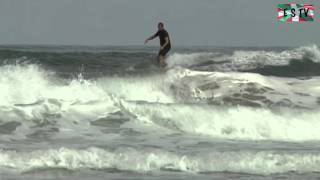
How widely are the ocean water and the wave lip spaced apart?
0.01 meters

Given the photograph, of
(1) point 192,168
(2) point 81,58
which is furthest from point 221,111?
(2) point 81,58

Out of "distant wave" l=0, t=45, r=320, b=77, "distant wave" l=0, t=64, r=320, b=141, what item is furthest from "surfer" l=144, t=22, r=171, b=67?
"distant wave" l=0, t=45, r=320, b=77

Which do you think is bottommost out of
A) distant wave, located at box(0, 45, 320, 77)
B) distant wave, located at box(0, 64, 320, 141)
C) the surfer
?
distant wave, located at box(0, 64, 320, 141)

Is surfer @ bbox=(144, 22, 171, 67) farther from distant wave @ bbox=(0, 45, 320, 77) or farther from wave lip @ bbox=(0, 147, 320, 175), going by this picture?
wave lip @ bbox=(0, 147, 320, 175)

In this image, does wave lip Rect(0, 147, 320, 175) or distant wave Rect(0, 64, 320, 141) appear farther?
distant wave Rect(0, 64, 320, 141)

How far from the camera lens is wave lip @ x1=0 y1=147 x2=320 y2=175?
9.74 m

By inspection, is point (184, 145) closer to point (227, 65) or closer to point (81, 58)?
point (227, 65)

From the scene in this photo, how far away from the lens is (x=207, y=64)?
65.3ft

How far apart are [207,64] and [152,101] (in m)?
4.54

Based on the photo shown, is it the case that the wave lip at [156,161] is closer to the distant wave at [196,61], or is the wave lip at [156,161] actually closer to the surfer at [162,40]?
the surfer at [162,40]

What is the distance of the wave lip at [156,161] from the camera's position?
9.74m

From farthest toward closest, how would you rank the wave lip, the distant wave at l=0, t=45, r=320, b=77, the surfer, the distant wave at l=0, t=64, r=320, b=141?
the distant wave at l=0, t=45, r=320, b=77
the surfer
the distant wave at l=0, t=64, r=320, b=141
the wave lip

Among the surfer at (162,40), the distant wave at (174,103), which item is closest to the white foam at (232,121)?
the distant wave at (174,103)

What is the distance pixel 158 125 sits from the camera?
44.7 feet
